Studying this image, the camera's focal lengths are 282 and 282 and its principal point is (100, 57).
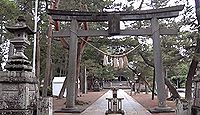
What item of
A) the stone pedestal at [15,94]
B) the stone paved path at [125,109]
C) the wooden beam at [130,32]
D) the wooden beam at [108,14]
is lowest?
the stone paved path at [125,109]

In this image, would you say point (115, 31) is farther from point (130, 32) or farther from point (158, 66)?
point (158, 66)

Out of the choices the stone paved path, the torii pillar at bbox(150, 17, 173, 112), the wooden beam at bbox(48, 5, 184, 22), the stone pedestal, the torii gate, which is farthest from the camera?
the wooden beam at bbox(48, 5, 184, 22)

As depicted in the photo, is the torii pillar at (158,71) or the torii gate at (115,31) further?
the torii gate at (115,31)

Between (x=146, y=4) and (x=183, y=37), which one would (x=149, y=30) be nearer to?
(x=183, y=37)

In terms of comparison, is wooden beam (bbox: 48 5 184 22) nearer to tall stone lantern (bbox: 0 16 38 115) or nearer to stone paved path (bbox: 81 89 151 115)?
stone paved path (bbox: 81 89 151 115)

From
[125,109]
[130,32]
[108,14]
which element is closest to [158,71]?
[130,32]

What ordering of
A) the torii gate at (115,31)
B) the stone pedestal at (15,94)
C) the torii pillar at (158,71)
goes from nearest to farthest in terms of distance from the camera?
1. the stone pedestal at (15,94)
2. the torii pillar at (158,71)
3. the torii gate at (115,31)

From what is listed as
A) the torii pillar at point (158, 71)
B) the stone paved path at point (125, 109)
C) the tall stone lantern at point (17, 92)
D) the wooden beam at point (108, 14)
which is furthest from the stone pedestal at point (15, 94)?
the torii pillar at point (158, 71)

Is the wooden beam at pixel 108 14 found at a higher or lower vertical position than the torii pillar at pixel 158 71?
higher

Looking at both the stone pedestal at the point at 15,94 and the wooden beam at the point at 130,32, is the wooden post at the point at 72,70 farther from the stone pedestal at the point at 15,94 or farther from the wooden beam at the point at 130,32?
the stone pedestal at the point at 15,94

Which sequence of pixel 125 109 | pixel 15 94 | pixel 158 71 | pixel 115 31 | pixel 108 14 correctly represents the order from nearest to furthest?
pixel 15 94, pixel 158 71, pixel 115 31, pixel 108 14, pixel 125 109

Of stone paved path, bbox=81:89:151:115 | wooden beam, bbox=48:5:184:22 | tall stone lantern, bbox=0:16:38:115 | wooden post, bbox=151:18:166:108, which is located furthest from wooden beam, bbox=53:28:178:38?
tall stone lantern, bbox=0:16:38:115

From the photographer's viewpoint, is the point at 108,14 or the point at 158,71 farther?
the point at 108,14

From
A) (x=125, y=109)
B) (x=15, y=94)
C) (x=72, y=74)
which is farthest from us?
(x=125, y=109)
